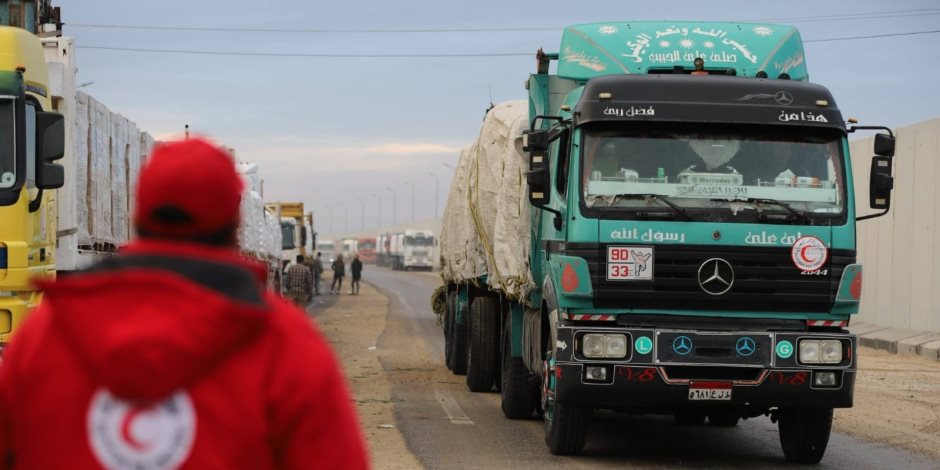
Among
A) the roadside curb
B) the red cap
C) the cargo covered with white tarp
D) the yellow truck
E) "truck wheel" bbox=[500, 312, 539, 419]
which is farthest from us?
the roadside curb

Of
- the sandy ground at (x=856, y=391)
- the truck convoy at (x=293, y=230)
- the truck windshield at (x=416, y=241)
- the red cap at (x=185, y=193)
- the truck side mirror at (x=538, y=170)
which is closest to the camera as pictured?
the red cap at (x=185, y=193)

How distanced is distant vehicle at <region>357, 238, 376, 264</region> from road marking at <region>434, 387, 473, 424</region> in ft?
481

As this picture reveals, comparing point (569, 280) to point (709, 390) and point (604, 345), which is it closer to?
point (604, 345)

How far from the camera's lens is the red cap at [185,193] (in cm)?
259

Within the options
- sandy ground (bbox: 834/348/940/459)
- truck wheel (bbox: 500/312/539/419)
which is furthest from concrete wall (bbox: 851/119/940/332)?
truck wheel (bbox: 500/312/539/419)

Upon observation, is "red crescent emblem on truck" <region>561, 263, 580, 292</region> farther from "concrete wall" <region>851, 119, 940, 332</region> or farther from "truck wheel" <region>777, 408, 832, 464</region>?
"concrete wall" <region>851, 119, 940, 332</region>

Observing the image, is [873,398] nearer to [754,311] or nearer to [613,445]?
[613,445]

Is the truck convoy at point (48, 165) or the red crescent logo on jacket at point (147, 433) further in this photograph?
the truck convoy at point (48, 165)

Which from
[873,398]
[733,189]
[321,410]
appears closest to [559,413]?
[733,189]

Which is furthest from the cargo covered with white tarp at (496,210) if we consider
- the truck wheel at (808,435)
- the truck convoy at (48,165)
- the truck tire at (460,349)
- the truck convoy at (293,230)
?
the truck convoy at (293,230)

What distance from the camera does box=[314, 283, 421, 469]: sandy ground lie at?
11.0m

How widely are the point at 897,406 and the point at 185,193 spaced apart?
44.3 feet

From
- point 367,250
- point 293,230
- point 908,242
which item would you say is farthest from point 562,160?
point 367,250

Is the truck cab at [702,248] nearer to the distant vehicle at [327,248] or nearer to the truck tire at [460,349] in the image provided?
the truck tire at [460,349]
